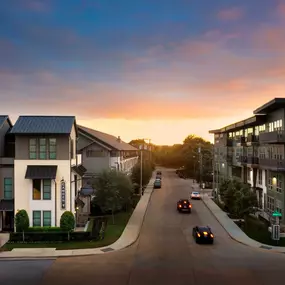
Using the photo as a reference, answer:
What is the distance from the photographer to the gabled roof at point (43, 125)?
37562 mm

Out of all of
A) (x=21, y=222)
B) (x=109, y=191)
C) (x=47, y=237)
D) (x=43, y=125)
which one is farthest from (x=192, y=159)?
(x=47, y=237)

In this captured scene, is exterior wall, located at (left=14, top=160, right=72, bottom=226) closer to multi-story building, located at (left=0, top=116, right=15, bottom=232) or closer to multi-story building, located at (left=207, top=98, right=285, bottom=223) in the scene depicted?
multi-story building, located at (left=0, top=116, right=15, bottom=232)

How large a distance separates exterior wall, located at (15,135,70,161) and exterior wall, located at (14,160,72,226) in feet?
1.57

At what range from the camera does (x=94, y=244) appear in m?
32.4

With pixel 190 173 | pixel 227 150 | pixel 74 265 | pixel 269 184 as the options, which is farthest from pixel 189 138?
pixel 74 265

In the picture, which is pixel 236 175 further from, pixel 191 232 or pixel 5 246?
pixel 5 246

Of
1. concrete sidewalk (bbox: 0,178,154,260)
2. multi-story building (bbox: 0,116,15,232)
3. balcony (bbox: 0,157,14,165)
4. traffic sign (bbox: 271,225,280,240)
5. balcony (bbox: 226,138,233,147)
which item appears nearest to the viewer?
concrete sidewalk (bbox: 0,178,154,260)

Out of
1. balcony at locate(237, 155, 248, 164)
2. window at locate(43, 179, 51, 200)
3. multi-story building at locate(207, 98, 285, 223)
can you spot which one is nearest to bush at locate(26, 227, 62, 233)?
window at locate(43, 179, 51, 200)

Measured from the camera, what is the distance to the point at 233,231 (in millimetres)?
38219

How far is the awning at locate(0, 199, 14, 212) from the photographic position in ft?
123

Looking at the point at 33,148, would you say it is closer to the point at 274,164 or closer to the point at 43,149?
the point at 43,149

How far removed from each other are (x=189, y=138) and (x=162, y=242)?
135 m

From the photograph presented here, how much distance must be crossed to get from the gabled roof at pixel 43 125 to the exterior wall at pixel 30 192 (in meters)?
2.86

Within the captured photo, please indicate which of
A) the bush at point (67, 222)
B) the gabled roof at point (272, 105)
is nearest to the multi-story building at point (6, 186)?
the bush at point (67, 222)
